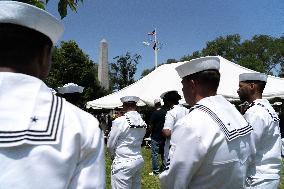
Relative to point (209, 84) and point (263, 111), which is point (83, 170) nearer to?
point (209, 84)

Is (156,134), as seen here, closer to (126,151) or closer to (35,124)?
(126,151)

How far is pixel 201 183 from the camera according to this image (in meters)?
2.92

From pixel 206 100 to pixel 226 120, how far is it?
0.19 metres

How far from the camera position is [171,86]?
729 inches

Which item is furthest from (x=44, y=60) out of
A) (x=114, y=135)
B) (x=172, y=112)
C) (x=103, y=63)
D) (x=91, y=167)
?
(x=103, y=63)

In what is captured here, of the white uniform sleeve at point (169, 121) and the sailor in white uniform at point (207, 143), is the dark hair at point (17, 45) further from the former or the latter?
the white uniform sleeve at point (169, 121)

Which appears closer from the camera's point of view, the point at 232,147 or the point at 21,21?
the point at 21,21

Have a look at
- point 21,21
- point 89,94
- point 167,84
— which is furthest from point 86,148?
point 89,94

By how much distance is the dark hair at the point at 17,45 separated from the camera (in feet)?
5.19

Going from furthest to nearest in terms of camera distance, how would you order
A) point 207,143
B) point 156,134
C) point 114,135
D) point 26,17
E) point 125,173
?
point 156,134 → point 114,135 → point 125,173 → point 207,143 → point 26,17

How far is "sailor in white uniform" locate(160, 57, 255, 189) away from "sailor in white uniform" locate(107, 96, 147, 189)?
4370mm

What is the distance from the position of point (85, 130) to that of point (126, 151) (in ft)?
19.4

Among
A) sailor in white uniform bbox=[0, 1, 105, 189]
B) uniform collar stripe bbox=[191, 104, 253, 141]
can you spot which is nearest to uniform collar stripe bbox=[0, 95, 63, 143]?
sailor in white uniform bbox=[0, 1, 105, 189]

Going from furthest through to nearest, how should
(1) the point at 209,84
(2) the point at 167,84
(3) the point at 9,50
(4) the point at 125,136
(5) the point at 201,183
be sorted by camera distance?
(2) the point at 167,84 → (4) the point at 125,136 → (1) the point at 209,84 → (5) the point at 201,183 → (3) the point at 9,50
